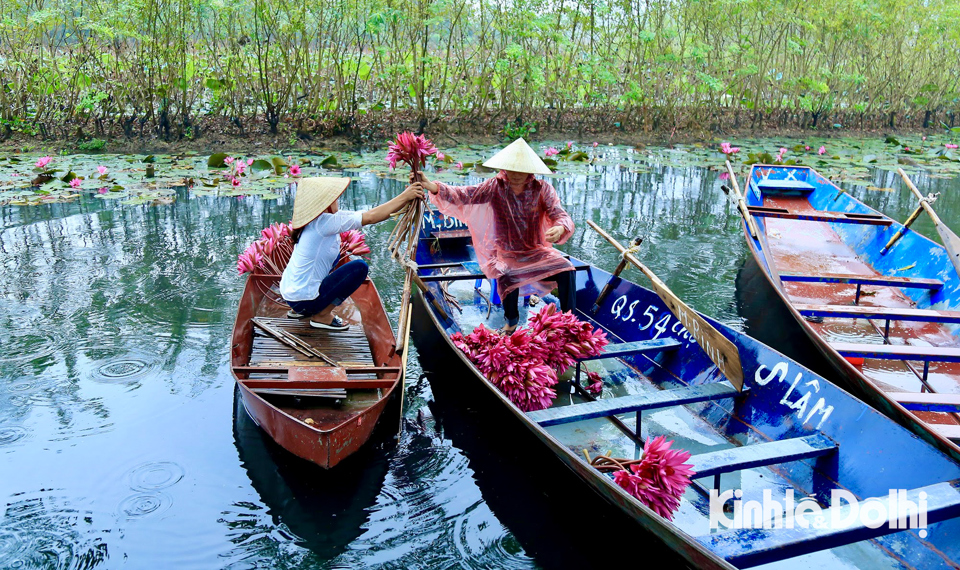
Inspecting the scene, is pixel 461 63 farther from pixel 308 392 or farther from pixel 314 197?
pixel 308 392

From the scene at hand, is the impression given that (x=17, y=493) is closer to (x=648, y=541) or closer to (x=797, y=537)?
(x=648, y=541)

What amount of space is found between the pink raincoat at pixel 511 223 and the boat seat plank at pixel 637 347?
2.20ft

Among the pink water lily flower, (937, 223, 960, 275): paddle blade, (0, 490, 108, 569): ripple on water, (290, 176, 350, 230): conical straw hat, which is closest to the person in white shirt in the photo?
(290, 176, 350, 230): conical straw hat

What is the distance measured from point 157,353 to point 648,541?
3.28 m

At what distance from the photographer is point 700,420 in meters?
3.55

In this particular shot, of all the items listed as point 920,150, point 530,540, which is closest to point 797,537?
point 530,540

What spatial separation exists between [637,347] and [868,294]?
89.0 inches

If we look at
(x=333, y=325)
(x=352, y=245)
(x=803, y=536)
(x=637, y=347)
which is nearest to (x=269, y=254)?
(x=352, y=245)

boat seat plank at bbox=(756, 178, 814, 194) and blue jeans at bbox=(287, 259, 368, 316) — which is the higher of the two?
boat seat plank at bbox=(756, 178, 814, 194)

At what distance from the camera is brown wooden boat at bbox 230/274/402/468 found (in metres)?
3.11

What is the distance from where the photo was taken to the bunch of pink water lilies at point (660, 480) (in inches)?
103

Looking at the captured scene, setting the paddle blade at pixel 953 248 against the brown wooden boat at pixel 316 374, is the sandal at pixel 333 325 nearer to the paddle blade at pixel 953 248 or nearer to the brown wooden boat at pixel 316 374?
the brown wooden boat at pixel 316 374

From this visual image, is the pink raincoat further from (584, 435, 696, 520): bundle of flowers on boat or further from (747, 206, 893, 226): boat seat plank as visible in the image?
(747, 206, 893, 226): boat seat plank

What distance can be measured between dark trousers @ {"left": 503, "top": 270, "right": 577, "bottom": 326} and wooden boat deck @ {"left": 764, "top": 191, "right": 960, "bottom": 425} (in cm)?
134
